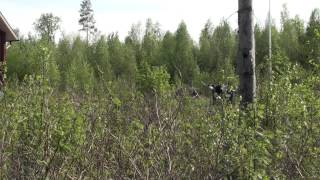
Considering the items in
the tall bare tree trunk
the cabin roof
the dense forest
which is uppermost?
the cabin roof

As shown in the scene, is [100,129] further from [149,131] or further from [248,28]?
[248,28]

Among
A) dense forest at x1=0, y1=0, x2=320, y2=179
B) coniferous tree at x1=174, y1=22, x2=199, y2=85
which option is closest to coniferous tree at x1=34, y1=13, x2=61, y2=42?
coniferous tree at x1=174, y1=22, x2=199, y2=85

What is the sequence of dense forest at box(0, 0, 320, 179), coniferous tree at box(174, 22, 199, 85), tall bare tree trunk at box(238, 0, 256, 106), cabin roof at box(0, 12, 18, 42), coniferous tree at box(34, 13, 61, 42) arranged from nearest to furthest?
dense forest at box(0, 0, 320, 179)
tall bare tree trunk at box(238, 0, 256, 106)
cabin roof at box(0, 12, 18, 42)
coniferous tree at box(174, 22, 199, 85)
coniferous tree at box(34, 13, 61, 42)

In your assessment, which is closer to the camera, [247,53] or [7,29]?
[247,53]

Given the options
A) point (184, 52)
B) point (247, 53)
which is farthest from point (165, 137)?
point (184, 52)

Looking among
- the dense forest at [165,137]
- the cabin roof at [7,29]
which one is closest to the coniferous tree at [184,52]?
the cabin roof at [7,29]

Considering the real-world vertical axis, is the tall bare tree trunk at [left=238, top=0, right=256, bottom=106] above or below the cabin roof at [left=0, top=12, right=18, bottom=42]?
below

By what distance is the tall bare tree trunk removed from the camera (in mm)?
6500

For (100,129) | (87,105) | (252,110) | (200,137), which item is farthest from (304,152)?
(87,105)

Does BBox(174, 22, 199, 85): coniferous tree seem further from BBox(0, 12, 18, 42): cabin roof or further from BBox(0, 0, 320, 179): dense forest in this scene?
BBox(0, 0, 320, 179): dense forest

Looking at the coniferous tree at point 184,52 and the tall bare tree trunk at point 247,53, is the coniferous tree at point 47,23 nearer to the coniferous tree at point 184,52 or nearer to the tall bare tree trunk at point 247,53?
the coniferous tree at point 184,52

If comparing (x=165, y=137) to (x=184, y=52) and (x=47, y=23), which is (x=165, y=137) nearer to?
(x=184, y=52)

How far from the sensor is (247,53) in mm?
A: 6504

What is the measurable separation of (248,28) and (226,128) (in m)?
2.13
